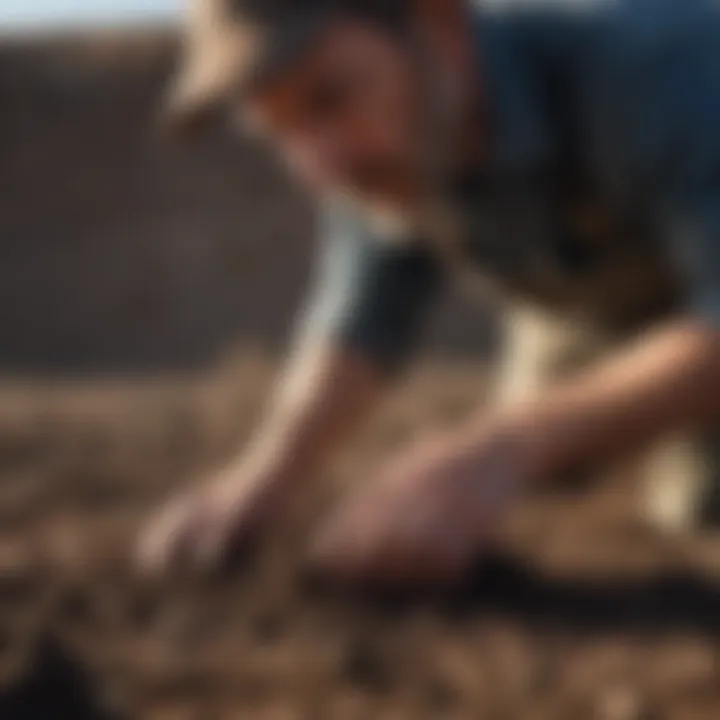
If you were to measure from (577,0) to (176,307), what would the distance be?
50.0 inches

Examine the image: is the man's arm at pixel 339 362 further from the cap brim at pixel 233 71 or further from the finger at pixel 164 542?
the cap brim at pixel 233 71

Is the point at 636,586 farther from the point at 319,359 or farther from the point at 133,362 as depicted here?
the point at 133,362

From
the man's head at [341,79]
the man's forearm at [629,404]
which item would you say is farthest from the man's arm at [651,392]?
the man's head at [341,79]

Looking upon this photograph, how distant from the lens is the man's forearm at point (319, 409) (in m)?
0.88

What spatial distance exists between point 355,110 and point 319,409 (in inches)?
9.9

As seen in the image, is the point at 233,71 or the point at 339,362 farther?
the point at 339,362

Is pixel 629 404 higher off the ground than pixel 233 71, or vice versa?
pixel 233 71

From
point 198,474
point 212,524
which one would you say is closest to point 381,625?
point 212,524

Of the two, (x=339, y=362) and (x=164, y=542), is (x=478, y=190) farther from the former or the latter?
(x=164, y=542)

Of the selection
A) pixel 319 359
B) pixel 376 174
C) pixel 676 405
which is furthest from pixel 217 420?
pixel 676 405

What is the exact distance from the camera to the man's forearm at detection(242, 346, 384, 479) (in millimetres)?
881

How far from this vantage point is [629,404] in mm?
696

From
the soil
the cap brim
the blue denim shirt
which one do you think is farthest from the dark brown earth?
the cap brim

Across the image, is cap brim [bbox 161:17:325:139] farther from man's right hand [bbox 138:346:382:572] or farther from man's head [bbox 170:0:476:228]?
man's right hand [bbox 138:346:382:572]
